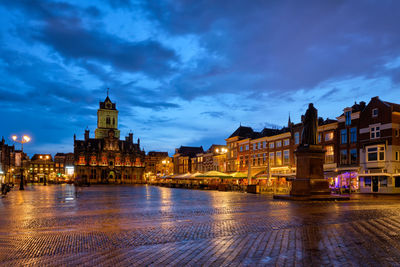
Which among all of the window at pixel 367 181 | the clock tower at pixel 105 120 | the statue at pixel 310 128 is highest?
the clock tower at pixel 105 120

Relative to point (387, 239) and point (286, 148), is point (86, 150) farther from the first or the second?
point (387, 239)

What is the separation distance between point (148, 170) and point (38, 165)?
69.9 m

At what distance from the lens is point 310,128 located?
22.8 metres

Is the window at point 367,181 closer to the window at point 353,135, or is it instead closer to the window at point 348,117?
the window at point 353,135

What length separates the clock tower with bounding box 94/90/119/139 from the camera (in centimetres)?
13975

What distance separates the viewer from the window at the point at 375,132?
124ft

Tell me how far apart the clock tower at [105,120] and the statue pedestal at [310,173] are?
125 meters

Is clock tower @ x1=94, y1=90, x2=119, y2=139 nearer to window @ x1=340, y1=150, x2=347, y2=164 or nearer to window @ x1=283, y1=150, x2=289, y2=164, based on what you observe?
window @ x1=283, y1=150, x2=289, y2=164

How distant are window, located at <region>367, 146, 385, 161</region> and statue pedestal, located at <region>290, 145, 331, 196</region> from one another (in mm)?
18522

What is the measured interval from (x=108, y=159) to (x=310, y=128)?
114315 mm

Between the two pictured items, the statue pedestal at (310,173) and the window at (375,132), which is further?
the window at (375,132)

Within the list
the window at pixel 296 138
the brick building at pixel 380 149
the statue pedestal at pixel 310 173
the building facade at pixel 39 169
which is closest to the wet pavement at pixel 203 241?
the statue pedestal at pixel 310 173

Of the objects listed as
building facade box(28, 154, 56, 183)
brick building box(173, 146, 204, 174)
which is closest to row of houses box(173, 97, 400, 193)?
brick building box(173, 146, 204, 174)

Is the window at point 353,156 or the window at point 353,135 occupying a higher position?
the window at point 353,135
